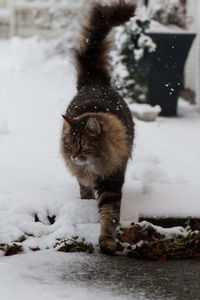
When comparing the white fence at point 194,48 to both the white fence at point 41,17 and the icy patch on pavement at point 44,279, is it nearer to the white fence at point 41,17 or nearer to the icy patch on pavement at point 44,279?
the white fence at point 41,17

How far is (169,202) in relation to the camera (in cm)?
373

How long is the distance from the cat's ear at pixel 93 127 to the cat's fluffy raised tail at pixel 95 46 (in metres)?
1.11

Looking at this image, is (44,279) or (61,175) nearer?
(44,279)

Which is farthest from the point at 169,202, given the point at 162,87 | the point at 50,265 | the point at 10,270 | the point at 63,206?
the point at 162,87

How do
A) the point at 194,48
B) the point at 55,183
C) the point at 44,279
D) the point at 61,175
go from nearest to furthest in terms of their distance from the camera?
1. the point at 44,279
2. the point at 55,183
3. the point at 61,175
4. the point at 194,48

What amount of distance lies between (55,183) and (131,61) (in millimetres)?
3725

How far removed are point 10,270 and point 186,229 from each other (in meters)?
1.26

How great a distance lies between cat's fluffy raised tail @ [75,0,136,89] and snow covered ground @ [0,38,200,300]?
831 millimetres

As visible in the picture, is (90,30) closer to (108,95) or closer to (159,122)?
(108,95)

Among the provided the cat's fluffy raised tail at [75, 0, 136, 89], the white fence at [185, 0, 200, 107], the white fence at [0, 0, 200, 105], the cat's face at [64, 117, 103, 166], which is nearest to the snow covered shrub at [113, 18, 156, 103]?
Answer: the white fence at [185, 0, 200, 107]

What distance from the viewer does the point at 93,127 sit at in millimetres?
3152

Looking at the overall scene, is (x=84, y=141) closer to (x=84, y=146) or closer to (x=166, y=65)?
(x=84, y=146)

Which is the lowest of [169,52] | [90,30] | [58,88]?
[58,88]

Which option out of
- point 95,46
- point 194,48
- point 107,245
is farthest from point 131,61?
point 107,245
